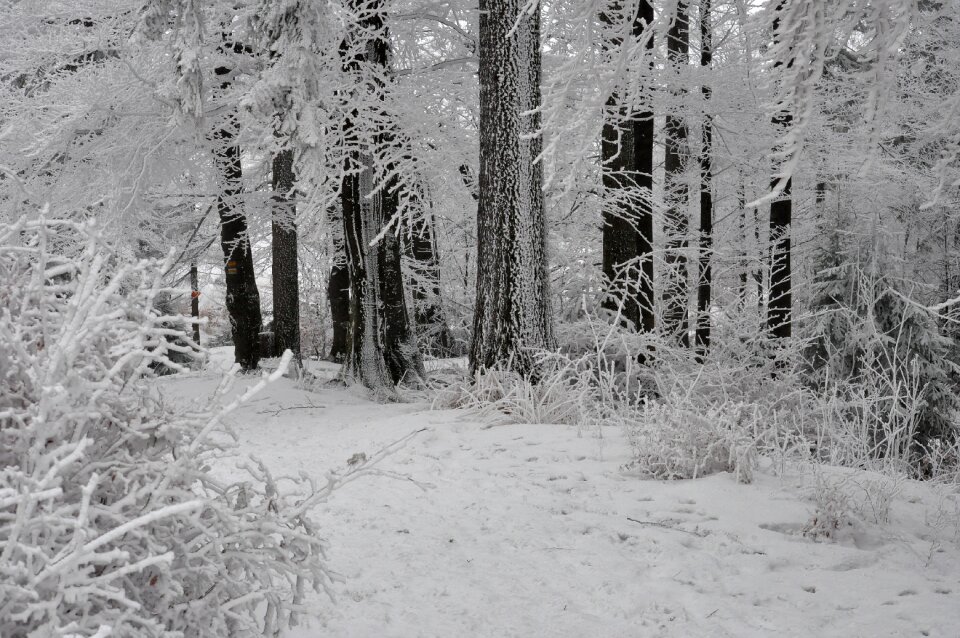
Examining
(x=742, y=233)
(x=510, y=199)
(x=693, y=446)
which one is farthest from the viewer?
(x=742, y=233)

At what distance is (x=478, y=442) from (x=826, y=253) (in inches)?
233

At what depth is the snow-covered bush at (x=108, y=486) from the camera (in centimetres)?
136

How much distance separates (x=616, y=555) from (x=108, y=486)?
7.02ft

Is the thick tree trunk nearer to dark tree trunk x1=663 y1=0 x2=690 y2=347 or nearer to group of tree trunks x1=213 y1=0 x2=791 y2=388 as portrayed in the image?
group of tree trunks x1=213 y1=0 x2=791 y2=388

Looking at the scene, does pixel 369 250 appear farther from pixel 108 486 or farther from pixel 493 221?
pixel 108 486

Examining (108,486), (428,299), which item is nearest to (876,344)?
(428,299)

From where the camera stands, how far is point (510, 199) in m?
6.49

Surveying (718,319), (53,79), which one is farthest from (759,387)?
(53,79)

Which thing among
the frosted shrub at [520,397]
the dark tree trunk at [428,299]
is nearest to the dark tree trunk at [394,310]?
the frosted shrub at [520,397]

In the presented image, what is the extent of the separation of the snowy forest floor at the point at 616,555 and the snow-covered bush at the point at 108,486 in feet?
2.30

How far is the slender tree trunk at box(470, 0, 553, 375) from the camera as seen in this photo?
6473 millimetres

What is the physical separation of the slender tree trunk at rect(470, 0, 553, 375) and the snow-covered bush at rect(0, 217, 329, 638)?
457 centimetres

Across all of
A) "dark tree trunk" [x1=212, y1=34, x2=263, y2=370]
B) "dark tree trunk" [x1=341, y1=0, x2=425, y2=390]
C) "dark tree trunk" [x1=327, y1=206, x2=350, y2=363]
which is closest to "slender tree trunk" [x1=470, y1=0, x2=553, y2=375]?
"dark tree trunk" [x1=341, y1=0, x2=425, y2=390]

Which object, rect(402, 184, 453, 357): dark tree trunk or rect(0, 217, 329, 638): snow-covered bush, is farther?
rect(402, 184, 453, 357): dark tree trunk
